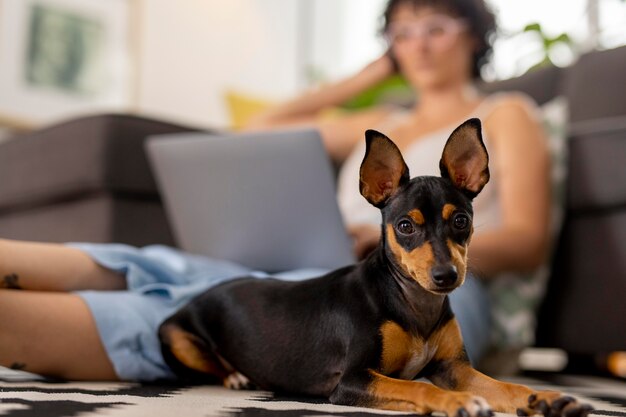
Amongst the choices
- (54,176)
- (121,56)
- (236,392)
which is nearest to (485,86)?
(54,176)

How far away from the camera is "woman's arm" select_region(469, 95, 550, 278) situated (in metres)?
1.44

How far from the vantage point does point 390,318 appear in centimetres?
89

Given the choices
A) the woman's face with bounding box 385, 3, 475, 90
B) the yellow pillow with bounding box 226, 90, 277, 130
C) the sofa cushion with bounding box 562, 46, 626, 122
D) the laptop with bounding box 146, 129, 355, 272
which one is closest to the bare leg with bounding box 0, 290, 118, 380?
the laptop with bounding box 146, 129, 355, 272

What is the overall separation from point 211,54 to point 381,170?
3.56 metres

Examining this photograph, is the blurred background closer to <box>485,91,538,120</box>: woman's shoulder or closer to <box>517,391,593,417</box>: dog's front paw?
<box>485,91,538,120</box>: woman's shoulder

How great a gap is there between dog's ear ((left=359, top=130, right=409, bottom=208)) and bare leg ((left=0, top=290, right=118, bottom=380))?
559 millimetres

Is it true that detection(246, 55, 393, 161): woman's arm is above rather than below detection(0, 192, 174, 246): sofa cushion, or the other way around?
above

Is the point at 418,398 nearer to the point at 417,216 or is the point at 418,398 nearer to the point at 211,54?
the point at 417,216

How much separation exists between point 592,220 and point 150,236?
106 centimetres

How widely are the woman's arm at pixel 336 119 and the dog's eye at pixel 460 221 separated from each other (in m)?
0.94

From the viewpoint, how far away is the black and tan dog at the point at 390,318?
0.80 m

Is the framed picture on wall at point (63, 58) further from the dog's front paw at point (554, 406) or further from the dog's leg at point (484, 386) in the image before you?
the dog's front paw at point (554, 406)

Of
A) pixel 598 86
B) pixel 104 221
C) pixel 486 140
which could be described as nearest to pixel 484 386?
pixel 486 140

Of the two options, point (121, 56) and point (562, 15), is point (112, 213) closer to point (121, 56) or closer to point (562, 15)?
point (562, 15)
